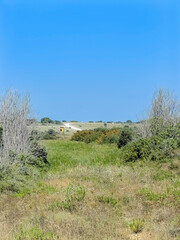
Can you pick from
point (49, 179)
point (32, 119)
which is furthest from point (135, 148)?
point (49, 179)

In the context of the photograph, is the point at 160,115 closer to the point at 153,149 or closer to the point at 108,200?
the point at 153,149

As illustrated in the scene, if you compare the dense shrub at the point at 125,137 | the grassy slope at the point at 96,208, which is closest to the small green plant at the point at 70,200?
the grassy slope at the point at 96,208

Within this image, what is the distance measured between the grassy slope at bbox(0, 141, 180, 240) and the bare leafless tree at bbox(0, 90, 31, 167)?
4113mm

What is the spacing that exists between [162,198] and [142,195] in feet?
2.06

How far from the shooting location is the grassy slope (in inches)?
261

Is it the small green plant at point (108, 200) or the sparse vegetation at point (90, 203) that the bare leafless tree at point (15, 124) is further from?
the small green plant at point (108, 200)

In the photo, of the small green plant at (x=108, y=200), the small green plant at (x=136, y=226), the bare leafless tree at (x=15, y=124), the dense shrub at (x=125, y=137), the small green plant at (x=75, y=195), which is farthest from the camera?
the dense shrub at (x=125, y=137)

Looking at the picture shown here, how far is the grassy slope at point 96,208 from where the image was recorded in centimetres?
664

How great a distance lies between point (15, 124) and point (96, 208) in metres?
9.29

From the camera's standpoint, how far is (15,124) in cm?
1664

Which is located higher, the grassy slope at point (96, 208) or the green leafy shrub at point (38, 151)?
the green leafy shrub at point (38, 151)

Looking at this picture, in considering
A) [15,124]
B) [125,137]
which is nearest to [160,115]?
[125,137]

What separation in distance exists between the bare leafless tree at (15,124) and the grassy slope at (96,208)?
4.11 m

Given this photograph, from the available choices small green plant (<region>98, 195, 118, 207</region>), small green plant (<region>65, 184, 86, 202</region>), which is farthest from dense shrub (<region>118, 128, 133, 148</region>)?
small green plant (<region>98, 195, 118, 207</region>)
